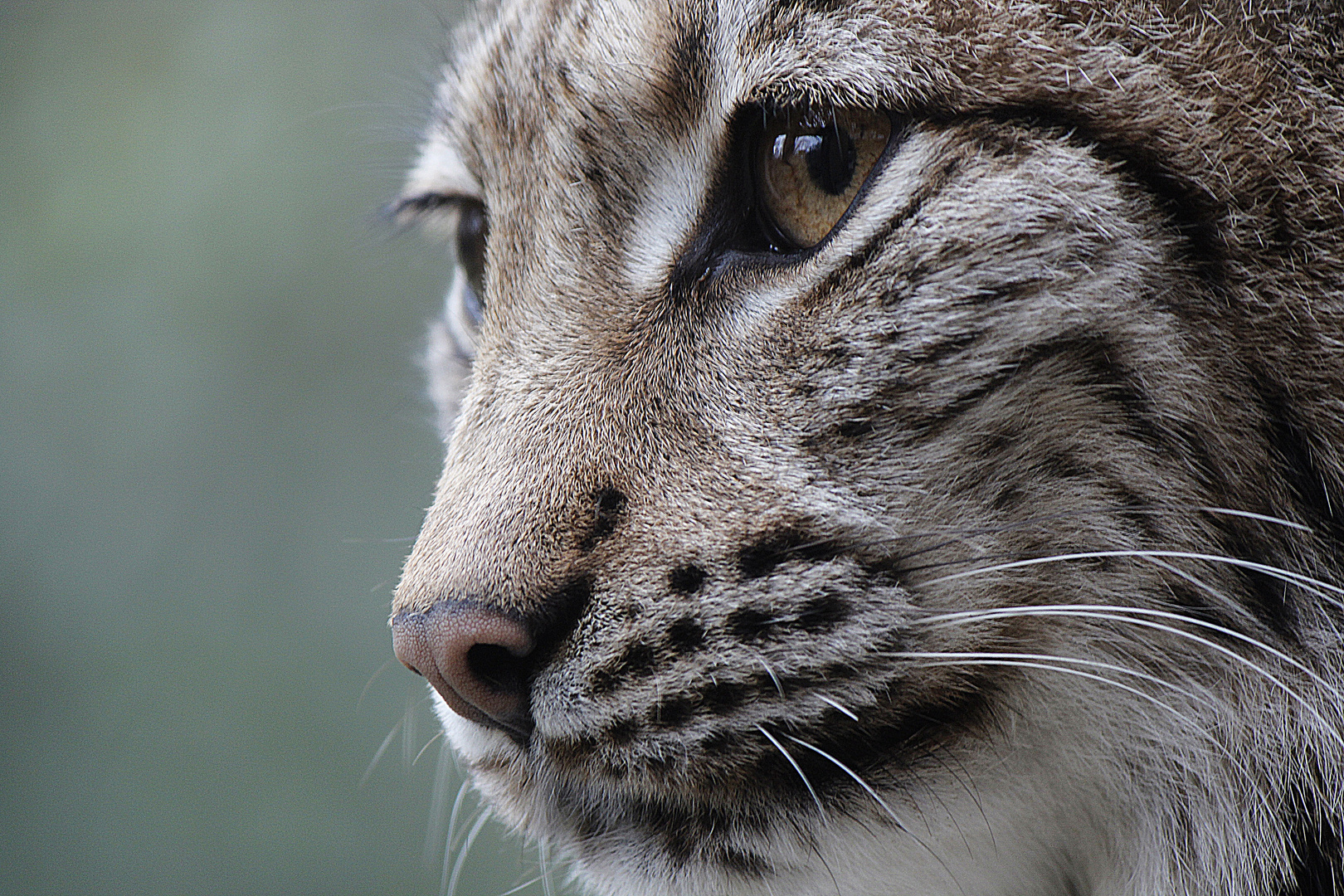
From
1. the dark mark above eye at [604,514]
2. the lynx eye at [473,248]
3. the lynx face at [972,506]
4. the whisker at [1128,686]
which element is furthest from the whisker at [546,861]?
the lynx eye at [473,248]

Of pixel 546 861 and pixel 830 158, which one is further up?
pixel 830 158

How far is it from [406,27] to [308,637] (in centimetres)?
119

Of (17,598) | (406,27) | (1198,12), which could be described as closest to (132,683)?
(17,598)

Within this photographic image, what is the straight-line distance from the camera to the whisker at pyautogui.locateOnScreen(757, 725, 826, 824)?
92 cm

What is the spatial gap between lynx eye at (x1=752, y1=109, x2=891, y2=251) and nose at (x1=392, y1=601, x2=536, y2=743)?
42 centimetres

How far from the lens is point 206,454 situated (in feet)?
7.82

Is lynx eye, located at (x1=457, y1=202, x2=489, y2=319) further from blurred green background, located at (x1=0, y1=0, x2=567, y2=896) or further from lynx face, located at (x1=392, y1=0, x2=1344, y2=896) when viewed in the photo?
lynx face, located at (x1=392, y1=0, x2=1344, y2=896)

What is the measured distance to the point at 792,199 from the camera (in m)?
1.06

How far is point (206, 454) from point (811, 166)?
5.68 ft

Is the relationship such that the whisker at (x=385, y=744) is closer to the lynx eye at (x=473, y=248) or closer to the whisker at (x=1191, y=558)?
the lynx eye at (x=473, y=248)

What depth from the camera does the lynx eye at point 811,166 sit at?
1.01 m

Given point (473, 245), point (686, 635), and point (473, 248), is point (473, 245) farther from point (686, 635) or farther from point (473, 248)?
point (686, 635)

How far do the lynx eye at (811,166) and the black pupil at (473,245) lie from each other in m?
0.50

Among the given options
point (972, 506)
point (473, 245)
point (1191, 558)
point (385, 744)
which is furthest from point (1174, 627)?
point (473, 245)
